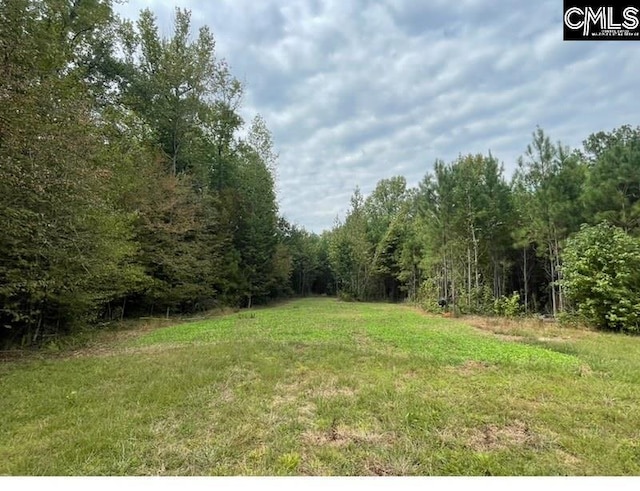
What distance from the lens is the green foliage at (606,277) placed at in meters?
8.38

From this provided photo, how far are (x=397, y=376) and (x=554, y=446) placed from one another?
1951 mm

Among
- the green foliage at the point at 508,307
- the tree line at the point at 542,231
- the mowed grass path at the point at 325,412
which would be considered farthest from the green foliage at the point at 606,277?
the mowed grass path at the point at 325,412

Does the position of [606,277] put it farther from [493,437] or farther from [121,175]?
[121,175]

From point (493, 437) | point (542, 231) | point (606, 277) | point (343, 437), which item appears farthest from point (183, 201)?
point (606, 277)

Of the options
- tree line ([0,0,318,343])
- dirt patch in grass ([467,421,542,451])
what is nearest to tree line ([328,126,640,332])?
dirt patch in grass ([467,421,542,451])

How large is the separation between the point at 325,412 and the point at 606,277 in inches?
350

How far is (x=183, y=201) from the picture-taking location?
13.2 meters
